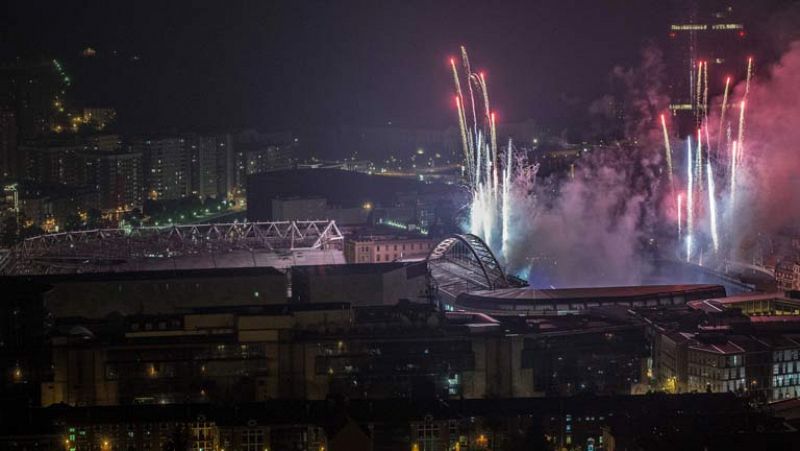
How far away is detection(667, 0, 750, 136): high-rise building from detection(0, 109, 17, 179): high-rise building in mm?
12997

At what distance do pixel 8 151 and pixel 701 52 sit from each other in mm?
13729

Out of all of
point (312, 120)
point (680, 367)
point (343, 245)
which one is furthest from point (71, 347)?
point (312, 120)

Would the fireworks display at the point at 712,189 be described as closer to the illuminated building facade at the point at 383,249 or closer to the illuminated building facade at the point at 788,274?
the illuminated building facade at the point at 788,274

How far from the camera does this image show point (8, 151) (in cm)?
3834

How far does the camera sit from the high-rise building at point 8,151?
125 feet

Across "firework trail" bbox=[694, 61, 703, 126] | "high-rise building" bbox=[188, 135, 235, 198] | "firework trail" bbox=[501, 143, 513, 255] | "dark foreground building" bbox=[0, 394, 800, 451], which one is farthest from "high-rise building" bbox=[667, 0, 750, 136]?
"dark foreground building" bbox=[0, 394, 800, 451]

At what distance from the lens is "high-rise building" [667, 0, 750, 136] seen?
33125 millimetres

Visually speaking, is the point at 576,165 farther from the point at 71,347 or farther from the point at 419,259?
the point at 71,347

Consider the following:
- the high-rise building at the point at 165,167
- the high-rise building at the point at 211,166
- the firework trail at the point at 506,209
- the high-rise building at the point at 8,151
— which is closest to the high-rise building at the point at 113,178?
the high-rise building at the point at 165,167

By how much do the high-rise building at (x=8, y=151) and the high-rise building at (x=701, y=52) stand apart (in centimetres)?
1300

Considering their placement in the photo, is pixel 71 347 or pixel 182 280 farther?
pixel 182 280

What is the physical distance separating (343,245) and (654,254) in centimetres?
470

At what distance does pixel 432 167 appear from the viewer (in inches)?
1747

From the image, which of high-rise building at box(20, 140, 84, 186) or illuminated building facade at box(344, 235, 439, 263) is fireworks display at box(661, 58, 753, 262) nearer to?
illuminated building facade at box(344, 235, 439, 263)
